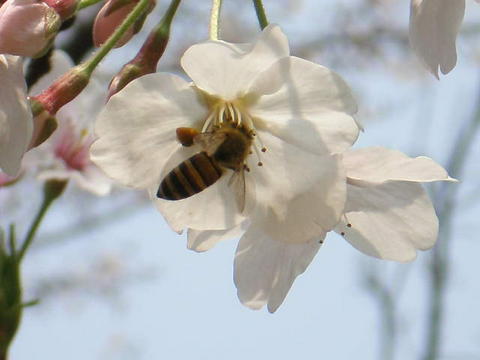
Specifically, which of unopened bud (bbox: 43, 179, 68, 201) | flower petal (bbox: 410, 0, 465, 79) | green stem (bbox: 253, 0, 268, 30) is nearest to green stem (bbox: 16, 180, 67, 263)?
unopened bud (bbox: 43, 179, 68, 201)

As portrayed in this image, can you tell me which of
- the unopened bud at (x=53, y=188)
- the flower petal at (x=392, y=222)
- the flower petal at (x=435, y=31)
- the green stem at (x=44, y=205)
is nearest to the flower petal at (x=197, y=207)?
the flower petal at (x=392, y=222)

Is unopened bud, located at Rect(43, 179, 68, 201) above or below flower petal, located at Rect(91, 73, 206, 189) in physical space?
below

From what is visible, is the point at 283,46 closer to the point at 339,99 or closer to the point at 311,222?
the point at 339,99

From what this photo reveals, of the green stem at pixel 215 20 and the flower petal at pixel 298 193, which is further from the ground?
the green stem at pixel 215 20

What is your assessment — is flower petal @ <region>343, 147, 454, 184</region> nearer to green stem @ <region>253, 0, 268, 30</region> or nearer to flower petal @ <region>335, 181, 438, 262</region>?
flower petal @ <region>335, 181, 438, 262</region>

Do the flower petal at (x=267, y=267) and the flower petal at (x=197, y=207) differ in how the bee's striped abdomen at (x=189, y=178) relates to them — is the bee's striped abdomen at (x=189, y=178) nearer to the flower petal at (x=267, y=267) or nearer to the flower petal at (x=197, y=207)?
the flower petal at (x=197, y=207)

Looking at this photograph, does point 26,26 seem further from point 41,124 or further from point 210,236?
point 210,236
